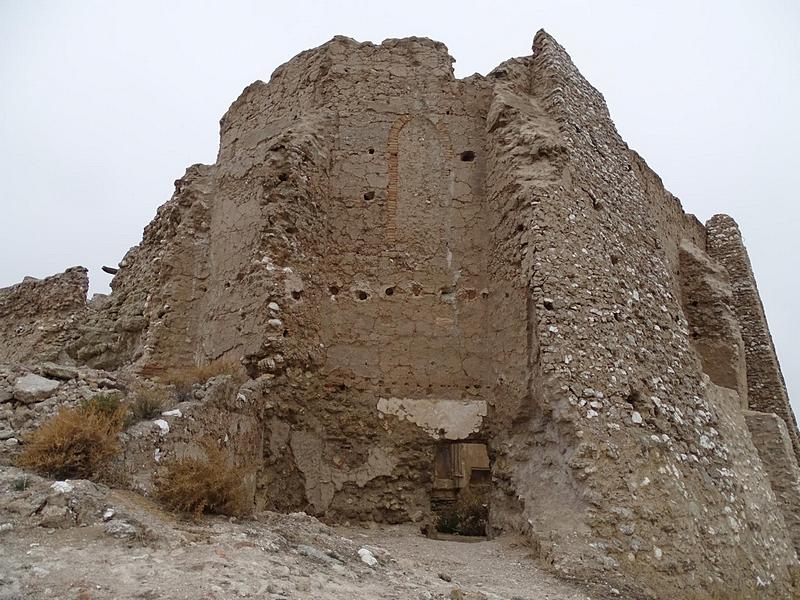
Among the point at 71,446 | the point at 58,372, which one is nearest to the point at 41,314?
the point at 58,372

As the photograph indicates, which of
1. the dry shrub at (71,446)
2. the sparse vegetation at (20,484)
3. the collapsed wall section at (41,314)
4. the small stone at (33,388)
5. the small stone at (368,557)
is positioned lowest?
the small stone at (368,557)

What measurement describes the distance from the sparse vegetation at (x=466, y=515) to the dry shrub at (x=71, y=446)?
15.8ft

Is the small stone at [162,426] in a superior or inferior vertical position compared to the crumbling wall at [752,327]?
inferior

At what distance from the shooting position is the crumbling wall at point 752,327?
14.3 m

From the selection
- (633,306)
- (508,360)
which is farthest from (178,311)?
(633,306)

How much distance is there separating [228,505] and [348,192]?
18.6ft

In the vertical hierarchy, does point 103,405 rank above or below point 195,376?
below

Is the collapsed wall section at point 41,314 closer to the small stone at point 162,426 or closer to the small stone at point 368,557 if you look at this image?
the small stone at point 162,426

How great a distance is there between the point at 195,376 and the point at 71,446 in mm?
2461

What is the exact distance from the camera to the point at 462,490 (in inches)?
351

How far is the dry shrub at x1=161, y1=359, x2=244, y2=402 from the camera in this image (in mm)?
6871

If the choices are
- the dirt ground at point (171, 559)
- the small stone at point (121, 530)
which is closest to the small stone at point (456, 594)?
the dirt ground at point (171, 559)

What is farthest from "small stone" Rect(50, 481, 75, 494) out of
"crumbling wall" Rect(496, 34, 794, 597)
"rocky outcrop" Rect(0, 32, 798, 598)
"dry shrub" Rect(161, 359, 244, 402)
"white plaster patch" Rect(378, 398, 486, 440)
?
"white plaster patch" Rect(378, 398, 486, 440)

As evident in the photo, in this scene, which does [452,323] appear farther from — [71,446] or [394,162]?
[71,446]
